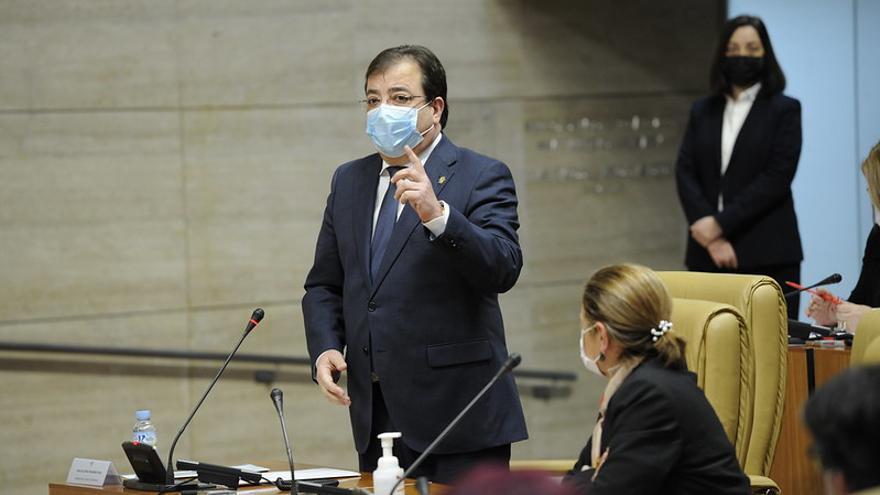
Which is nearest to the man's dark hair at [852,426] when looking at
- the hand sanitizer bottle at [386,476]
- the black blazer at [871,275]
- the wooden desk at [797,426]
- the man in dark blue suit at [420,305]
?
the hand sanitizer bottle at [386,476]

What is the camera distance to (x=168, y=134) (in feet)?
17.6

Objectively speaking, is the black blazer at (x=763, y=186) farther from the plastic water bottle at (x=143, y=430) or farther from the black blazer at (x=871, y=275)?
the plastic water bottle at (x=143, y=430)

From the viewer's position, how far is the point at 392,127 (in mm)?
3203

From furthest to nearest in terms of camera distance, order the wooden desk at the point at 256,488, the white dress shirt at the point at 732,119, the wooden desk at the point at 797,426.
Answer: the white dress shirt at the point at 732,119 < the wooden desk at the point at 797,426 < the wooden desk at the point at 256,488

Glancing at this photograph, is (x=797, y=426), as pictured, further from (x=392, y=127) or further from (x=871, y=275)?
(x=392, y=127)

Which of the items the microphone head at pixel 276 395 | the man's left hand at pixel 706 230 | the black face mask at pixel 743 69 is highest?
the black face mask at pixel 743 69

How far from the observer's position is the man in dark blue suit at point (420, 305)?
317 centimetres

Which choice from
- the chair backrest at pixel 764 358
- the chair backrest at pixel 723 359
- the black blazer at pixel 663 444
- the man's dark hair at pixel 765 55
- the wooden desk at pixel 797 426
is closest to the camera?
the black blazer at pixel 663 444

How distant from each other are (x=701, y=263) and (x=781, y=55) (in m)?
1.59

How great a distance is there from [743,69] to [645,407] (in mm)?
2849

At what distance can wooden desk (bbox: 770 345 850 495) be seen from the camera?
3707 mm

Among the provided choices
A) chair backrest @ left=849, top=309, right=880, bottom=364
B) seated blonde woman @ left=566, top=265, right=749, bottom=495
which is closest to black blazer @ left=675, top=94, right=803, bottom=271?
chair backrest @ left=849, top=309, right=880, bottom=364

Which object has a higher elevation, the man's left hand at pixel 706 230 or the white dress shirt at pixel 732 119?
the white dress shirt at pixel 732 119

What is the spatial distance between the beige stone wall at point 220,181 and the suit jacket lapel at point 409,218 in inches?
93.0
